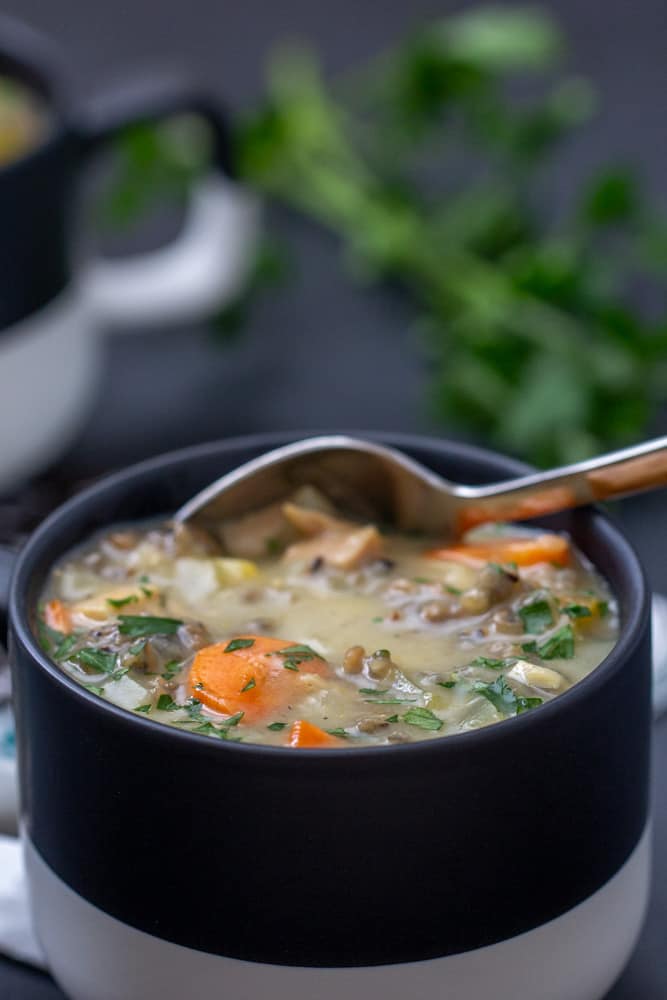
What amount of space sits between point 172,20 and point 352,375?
4.91 ft

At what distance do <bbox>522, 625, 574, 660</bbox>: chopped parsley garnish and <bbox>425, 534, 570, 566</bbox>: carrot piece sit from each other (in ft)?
0.48

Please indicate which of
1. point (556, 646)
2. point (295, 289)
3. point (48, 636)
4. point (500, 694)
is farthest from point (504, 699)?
point (295, 289)

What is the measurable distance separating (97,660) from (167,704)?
0.31 ft

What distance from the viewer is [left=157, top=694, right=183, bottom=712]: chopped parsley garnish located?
1451mm

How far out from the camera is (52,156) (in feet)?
8.52

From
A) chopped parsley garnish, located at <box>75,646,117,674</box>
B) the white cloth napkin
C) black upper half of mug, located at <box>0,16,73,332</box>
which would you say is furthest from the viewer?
black upper half of mug, located at <box>0,16,73,332</box>

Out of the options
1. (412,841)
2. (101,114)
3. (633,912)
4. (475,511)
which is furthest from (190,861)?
(101,114)

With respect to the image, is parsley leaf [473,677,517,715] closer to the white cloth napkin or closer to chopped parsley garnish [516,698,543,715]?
chopped parsley garnish [516,698,543,715]

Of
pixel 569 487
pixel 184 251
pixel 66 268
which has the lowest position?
pixel 184 251

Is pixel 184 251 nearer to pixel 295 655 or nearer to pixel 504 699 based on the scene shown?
pixel 295 655

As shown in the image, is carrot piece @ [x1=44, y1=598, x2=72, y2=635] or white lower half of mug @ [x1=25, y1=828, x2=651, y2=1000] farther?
carrot piece @ [x1=44, y1=598, x2=72, y2=635]

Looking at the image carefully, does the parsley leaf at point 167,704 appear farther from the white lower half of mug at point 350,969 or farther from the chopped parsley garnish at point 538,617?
the chopped parsley garnish at point 538,617

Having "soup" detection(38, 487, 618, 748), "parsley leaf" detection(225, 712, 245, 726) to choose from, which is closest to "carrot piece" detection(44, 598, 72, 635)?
"soup" detection(38, 487, 618, 748)

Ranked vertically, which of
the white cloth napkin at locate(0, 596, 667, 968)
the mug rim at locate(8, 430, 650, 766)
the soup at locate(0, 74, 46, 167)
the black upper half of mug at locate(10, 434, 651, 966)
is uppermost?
the soup at locate(0, 74, 46, 167)
